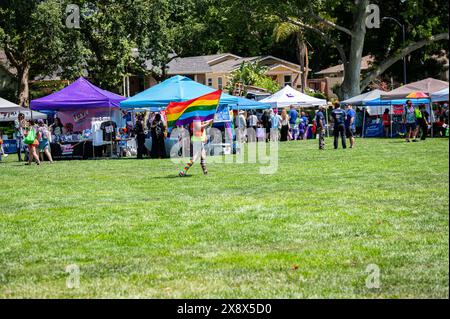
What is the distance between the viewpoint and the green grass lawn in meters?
7.12

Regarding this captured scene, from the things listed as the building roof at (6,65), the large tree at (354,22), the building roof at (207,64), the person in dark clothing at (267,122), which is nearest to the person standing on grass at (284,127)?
the person in dark clothing at (267,122)

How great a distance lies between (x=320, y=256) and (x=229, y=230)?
2.04m

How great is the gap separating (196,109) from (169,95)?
27.3 ft

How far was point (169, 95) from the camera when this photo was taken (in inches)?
1080

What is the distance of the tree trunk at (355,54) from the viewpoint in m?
46.2

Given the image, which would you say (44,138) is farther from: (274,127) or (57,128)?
(274,127)

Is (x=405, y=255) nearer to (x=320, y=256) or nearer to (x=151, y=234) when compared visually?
(x=320, y=256)

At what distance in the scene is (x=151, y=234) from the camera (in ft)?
32.7

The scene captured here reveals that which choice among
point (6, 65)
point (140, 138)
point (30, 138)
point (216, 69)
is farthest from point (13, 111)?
point (216, 69)

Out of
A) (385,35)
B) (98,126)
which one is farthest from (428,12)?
(98,126)

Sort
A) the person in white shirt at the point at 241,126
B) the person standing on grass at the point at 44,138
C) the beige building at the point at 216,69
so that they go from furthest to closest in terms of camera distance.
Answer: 1. the beige building at the point at 216,69
2. the person in white shirt at the point at 241,126
3. the person standing on grass at the point at 44,138

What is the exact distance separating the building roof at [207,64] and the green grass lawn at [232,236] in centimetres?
5275

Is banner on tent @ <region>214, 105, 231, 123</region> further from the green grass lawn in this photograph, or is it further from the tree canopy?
the tree canopy

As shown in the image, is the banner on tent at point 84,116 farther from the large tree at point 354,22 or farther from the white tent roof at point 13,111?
the large tree at point 354,22
